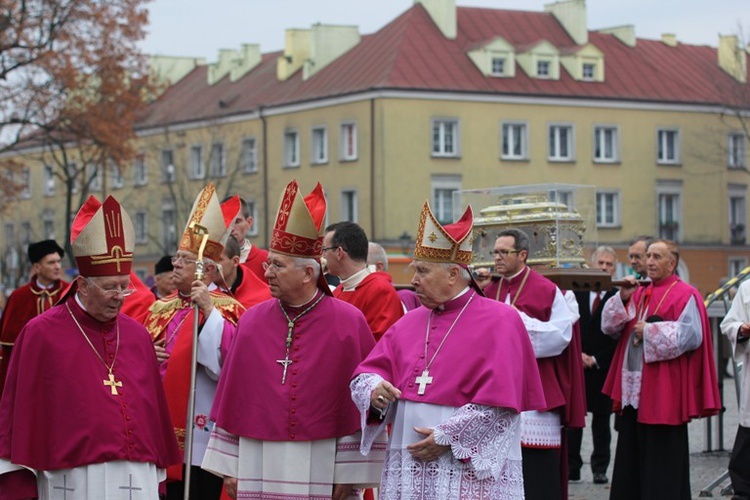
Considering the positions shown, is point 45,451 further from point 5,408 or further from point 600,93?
point 600,93

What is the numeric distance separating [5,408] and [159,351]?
1.77m

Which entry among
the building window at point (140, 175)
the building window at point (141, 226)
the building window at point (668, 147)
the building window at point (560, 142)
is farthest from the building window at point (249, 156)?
the building window at point (668, 147)

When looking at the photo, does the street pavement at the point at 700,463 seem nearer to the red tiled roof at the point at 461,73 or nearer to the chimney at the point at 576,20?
the red tiled roof at the point at 461,73

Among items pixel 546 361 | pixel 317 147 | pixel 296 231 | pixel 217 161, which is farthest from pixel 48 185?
pixel 296 231

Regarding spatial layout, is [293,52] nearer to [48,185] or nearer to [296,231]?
[48,185]

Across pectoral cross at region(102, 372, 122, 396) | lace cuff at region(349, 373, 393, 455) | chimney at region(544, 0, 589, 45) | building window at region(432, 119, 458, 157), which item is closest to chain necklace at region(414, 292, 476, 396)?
lace cuff at region(349, 373, 393, 455)

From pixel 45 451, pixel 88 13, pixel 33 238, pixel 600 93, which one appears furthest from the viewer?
pixel 33 238

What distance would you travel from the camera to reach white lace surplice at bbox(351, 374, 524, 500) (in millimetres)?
7820

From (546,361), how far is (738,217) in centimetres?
5941

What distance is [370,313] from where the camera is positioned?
32.4 ft

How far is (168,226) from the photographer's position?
2726 inches

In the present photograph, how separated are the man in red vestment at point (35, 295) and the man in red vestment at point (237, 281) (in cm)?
430

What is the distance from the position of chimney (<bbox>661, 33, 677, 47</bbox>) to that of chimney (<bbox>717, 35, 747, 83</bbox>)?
6.52ft

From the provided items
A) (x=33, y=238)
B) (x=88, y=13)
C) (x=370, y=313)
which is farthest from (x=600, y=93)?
(x=370, y=313)
